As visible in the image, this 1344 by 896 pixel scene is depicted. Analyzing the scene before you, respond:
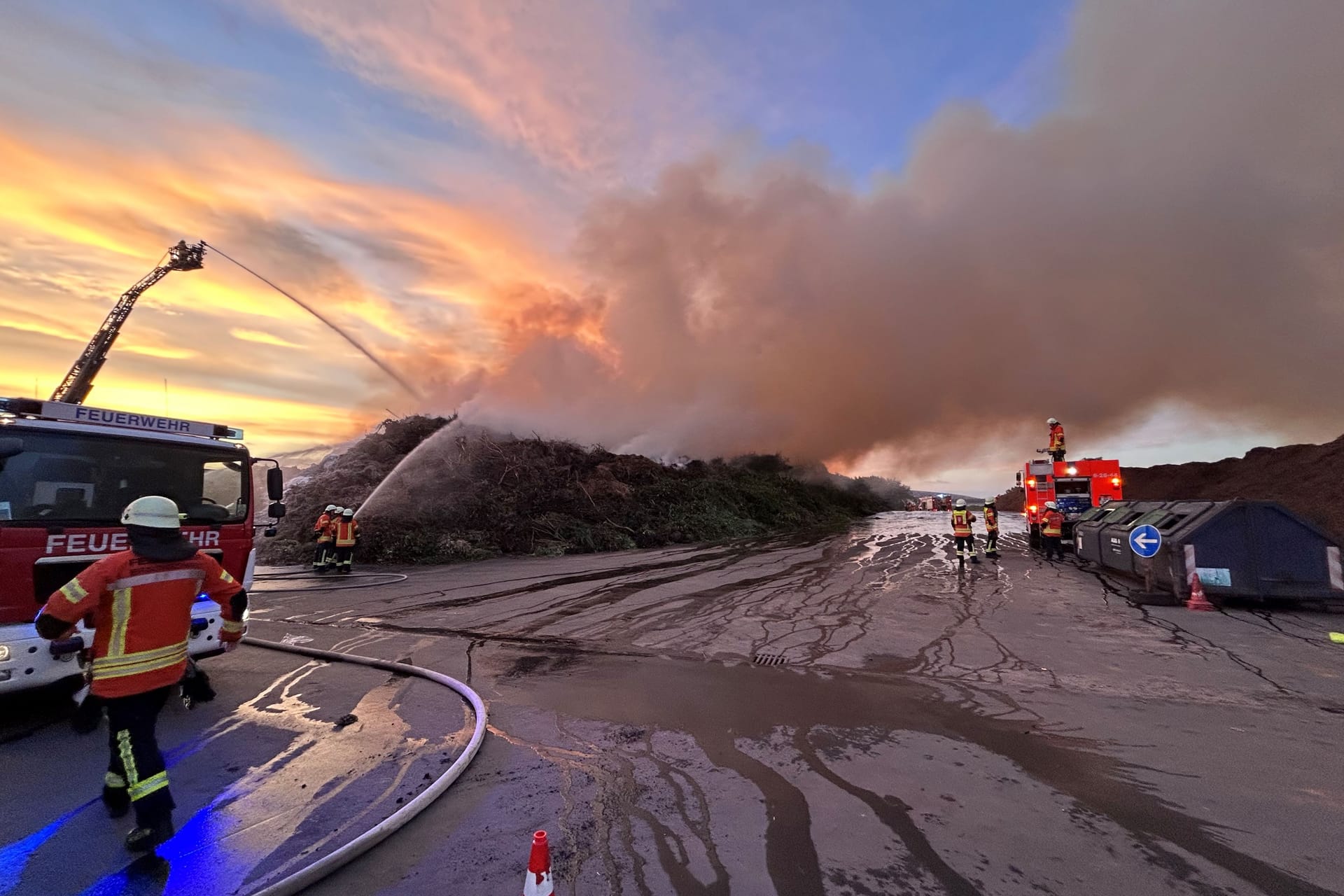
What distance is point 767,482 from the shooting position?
3291 cm

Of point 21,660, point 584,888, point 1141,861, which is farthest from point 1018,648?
point 21,660

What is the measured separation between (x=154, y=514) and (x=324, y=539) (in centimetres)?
1240

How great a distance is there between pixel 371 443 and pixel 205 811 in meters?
21.0

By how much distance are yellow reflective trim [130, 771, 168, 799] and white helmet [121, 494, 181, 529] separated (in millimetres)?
1307

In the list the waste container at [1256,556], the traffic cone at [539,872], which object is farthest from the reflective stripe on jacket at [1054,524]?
the traffic cone at [539,872]

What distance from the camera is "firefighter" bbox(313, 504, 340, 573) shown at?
1405 cm

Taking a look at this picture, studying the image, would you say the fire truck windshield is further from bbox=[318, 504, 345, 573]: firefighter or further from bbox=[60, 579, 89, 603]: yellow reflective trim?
bbox=[318, 504, 345, 573]: firefighter

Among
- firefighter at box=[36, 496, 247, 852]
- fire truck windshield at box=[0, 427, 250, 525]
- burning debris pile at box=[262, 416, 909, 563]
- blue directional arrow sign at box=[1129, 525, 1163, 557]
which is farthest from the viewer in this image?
burning debris pile at box=[262, 416, 909, 563]

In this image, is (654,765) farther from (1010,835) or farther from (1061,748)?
(1061,748)

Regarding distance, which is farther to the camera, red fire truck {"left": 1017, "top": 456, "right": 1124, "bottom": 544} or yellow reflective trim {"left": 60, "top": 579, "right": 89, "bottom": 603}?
red fire truck {"left": 1017, "top": 456, "right": 1124, "bottom": 544}

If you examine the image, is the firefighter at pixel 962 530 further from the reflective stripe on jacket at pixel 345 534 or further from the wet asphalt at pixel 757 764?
the reflective stripe on jacket at pixel 345 534

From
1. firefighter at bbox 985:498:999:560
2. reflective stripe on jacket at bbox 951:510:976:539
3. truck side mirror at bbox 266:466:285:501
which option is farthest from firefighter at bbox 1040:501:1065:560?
truck side mirror at bbox 266:466:285:501

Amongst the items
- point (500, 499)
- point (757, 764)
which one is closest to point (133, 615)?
point (757, 764)

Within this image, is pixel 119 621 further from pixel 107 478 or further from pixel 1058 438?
pixel 1058 438
